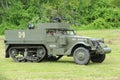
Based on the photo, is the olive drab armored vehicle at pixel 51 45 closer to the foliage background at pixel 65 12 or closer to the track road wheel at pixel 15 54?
the track road wheel at pixel 15 54

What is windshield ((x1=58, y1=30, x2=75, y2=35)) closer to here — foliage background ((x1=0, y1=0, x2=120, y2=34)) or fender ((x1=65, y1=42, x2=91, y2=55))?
fender ((x1=65, y1=42, x2=91, y2=55))

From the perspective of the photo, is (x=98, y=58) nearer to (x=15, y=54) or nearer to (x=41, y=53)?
(x=41, y=53)

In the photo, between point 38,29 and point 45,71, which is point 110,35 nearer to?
point 38,29

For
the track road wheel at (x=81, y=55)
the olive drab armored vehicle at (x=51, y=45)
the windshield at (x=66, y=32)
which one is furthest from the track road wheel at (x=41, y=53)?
the track road wheel at (x=81, y=55)

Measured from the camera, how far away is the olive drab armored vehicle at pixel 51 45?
56.3 feet

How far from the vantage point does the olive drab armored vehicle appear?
56.3 feet

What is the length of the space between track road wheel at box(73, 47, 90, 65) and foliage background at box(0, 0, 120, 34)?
2919 cm

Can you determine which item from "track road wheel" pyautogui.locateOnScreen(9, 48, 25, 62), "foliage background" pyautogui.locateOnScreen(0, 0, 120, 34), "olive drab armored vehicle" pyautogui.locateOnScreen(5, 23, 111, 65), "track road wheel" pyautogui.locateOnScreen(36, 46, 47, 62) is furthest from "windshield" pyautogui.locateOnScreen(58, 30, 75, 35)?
"foliage background" pyautogui.locateOnScreen(0, 0, 120, 34)

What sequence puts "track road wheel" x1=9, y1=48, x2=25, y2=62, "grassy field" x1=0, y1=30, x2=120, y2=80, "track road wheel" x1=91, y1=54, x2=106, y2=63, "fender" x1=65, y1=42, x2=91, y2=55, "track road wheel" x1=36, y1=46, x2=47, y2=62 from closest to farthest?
"grassy field" x1=0, y1=30, x2=120, y2=80 < "fender" x1=65, y1=42, x2=91, y2=55 < "track road wheel" x1=36, y1=46, x2=47, y2=62 < "track road wheel" x1=91, y1=54, x2=106, y2=63 < "track road wheel" x1=9, y1=48, x2=25, y2=62

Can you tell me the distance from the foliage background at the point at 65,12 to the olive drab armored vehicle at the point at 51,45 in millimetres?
27732

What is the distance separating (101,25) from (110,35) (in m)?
15.1

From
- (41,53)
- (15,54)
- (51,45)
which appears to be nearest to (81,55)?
(51,45)

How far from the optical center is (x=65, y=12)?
162ft

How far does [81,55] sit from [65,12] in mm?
32413
